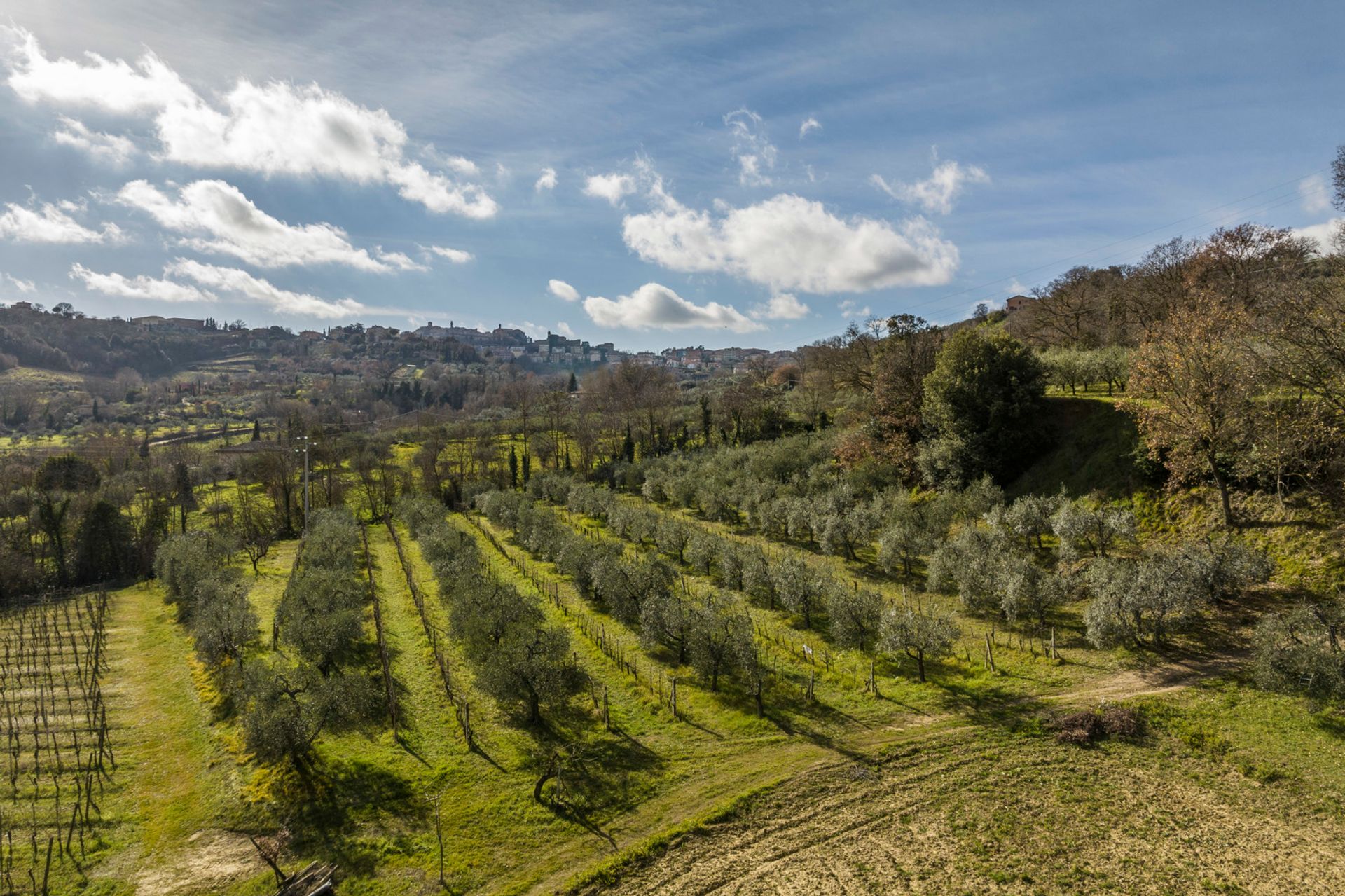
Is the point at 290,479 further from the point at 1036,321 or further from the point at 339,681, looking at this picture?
the point at 1036,321

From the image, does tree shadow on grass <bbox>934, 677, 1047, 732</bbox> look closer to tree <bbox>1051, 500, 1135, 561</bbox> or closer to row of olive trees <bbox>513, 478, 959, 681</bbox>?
row of olive trees <bbox>513, 478, 959, 681</bbox>

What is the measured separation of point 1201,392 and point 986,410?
1501 cm

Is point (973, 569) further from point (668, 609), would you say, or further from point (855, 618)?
point (668, 609)

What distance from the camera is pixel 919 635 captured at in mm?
22703

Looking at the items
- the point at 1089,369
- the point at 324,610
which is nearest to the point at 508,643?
the point at 324,610

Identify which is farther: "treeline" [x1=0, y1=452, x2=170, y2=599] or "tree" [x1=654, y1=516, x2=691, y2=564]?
"treeline" [x1=0, y1=452, x2=170, y2=599]

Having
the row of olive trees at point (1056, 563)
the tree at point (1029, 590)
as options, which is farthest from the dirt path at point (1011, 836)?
the tree at point (1029, 590)

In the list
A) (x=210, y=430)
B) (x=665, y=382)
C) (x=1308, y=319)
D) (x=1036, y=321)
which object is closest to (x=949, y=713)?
(x=1308, y=319)

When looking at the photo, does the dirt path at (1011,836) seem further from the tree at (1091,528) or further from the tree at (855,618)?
the tree at (1091,528)

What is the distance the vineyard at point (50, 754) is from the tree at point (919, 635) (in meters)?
26.1

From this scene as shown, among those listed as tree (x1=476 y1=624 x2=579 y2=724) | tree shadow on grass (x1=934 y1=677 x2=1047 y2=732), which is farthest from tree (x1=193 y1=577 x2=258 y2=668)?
tree shadow on grass (x1=934 y1=677 x2=1047 y2=732)

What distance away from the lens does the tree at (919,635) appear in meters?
22.5

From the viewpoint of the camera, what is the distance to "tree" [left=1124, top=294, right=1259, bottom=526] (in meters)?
26.3

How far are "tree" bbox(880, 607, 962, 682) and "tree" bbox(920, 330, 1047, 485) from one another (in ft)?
69.9
